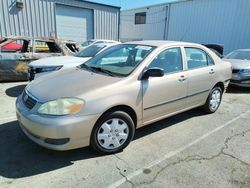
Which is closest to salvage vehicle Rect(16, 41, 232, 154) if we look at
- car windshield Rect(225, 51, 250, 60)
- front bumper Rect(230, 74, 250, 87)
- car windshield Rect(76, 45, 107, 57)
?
car windshield Rect(76, 45, 107, 57)

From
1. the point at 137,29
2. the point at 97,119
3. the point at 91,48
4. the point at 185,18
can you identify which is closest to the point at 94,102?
the point at 97,119

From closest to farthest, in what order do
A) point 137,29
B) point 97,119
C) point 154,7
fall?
point 97,119 < point 154,7 < point 137,29

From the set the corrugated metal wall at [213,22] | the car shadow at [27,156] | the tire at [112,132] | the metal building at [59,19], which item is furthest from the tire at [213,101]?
the corrugated metal wall at [213,22]

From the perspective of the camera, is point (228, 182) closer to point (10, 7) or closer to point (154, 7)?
point (10, 7)

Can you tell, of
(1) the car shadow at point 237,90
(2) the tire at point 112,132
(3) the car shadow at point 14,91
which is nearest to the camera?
(2) the tire at point 112,132

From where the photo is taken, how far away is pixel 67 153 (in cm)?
306

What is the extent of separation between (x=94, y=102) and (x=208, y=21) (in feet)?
57.0

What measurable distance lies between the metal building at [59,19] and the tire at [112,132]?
12.3 meters

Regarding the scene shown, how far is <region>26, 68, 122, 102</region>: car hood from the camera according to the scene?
2.73 m

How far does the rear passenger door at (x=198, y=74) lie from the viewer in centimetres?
400

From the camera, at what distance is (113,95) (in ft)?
9.29

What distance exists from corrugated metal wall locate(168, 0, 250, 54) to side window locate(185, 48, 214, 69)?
13288 millimetres

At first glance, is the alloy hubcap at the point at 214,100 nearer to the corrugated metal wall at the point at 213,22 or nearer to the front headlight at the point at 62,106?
the front headlight at the point at 62,106

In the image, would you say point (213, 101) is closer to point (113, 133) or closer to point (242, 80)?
point (113, 133)
